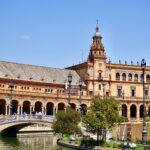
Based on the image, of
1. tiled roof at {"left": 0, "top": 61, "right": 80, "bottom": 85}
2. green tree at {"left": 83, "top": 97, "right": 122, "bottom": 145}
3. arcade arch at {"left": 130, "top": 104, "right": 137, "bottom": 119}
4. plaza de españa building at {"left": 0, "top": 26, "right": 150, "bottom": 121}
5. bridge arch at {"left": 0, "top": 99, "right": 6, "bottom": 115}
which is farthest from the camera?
arcade arch at {"left": 130, "top": 104, "right": 137, "bottom": 119}

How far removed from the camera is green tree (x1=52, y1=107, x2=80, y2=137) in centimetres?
6194

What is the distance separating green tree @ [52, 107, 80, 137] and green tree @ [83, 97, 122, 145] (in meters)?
7.37

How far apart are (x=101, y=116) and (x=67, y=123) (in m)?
10.2

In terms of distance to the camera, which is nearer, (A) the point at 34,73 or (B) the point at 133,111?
(A) the point at 34,73

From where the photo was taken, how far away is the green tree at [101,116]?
53.0 metres

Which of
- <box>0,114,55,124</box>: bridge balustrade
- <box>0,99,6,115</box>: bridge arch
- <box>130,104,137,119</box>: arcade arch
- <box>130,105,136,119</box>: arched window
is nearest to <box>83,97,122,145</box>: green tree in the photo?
<box>0,114,55,124</box>: bridge balustrade

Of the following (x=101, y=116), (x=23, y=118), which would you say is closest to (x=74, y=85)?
(x=23, y=118)

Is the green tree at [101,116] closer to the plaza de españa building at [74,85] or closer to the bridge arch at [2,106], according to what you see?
the plaza de españa building at [74,85]

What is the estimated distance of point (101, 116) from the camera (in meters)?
53.1

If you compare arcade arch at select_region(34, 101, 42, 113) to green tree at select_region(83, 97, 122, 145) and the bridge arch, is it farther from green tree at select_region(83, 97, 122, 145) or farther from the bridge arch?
green tree at select_region(83, 97, 122, 145)

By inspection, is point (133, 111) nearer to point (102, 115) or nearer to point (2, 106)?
point (2, 106)

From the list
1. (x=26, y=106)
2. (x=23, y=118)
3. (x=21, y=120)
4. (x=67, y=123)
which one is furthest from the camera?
(x=26, y=106)

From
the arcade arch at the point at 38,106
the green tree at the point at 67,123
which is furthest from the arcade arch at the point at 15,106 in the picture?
the green tree at the point at 67,123

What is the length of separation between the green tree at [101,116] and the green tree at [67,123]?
7369 mm
